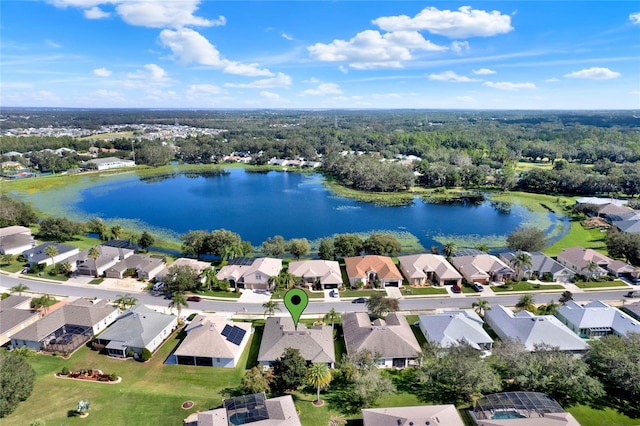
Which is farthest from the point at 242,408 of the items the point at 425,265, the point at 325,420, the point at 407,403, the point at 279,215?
the point at 279,215

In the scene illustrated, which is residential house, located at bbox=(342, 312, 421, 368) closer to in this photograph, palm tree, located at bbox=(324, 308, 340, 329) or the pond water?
palm tree, located at bbox=(324, 308, 340, 329)

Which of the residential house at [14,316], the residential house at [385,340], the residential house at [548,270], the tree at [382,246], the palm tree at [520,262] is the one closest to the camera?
the residential house at [385,340]

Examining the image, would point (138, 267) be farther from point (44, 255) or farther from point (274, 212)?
point (274, 212)

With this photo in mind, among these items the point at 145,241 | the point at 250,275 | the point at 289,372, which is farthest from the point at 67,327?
the point at 145,241

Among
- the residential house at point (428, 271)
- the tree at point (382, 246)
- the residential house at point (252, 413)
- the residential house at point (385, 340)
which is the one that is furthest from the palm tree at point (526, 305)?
the residential house at point (252, 413)

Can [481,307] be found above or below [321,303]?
above

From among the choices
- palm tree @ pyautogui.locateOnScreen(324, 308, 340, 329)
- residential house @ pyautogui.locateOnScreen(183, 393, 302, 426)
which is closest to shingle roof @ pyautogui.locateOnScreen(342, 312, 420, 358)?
palm tree @ pyautogui.locateOnScreen(324, 308, 340, 329)

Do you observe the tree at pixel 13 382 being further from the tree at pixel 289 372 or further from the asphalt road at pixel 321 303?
the tree at pixel 289 372

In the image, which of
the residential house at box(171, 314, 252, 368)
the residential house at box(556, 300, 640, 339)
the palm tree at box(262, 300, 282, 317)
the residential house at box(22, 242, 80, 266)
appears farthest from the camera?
the residential house at box(22, 242, 80, 266)
